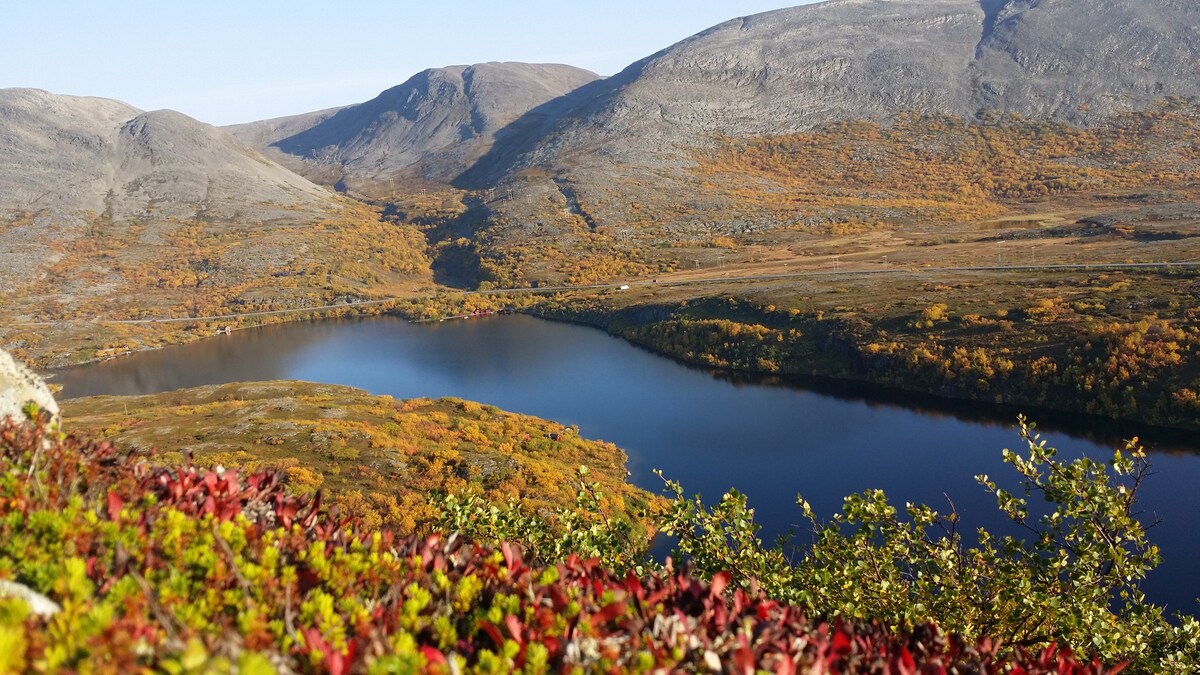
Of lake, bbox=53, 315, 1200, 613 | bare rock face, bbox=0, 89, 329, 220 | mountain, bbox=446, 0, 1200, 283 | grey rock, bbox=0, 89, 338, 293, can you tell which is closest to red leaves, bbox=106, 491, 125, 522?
lake, bbox=53, 315, 1200, 613

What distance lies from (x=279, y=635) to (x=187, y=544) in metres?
1.51

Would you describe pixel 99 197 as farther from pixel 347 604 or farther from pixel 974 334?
pixel 347 604

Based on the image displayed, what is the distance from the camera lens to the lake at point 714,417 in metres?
38.5

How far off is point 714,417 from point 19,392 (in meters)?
50.6

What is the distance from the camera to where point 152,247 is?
146750mm

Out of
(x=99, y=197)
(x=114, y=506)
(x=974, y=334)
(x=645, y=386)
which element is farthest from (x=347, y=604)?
(x=99, y=197)

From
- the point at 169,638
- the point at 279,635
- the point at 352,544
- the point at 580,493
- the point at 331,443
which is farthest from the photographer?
the point at 331,443

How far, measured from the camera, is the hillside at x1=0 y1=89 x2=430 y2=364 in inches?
4446

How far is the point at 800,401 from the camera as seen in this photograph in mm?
58812

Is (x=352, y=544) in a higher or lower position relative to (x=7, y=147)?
lower

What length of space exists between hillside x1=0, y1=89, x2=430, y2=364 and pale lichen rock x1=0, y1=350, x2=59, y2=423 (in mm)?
103486

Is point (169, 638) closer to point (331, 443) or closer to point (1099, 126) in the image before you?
point (331, 443)

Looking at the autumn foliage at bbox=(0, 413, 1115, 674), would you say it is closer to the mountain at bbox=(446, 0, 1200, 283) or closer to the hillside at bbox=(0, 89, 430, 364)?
the hillside at bbox=(0, 89, 430, 364)

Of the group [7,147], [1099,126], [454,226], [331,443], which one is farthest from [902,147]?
[7,147]
